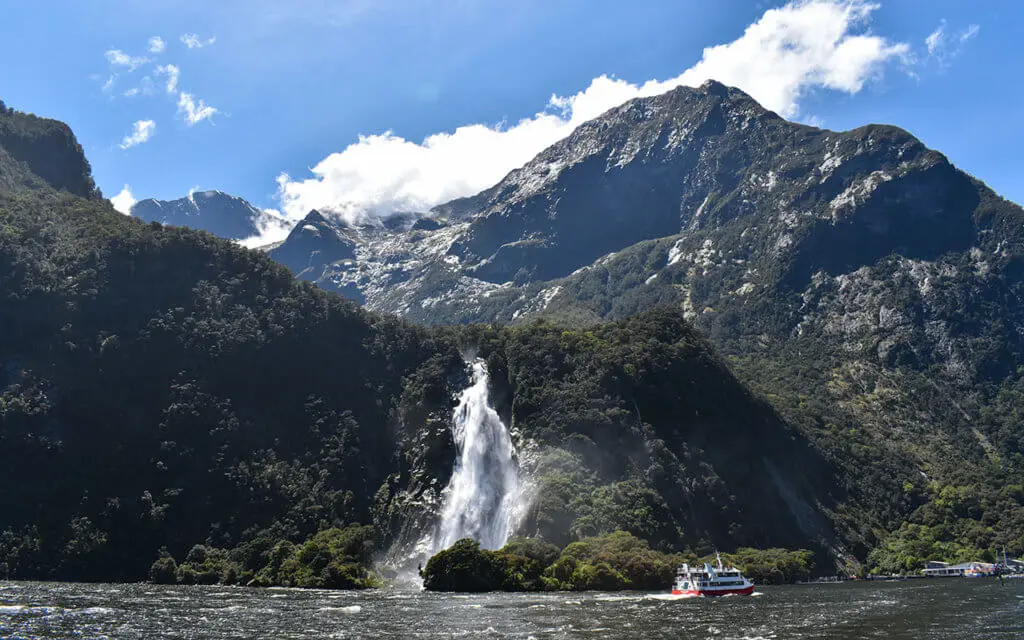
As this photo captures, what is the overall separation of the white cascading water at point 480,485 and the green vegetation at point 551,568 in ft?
79.2

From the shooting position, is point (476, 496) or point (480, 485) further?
point (480, 485)

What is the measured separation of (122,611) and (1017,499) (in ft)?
660

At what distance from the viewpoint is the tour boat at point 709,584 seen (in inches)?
4161

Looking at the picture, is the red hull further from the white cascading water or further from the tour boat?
the white cascading water

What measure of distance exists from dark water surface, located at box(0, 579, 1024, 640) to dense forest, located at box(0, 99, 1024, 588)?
24.5 meters

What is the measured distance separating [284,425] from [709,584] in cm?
9926

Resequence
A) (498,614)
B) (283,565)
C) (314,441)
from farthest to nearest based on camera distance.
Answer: (314,441) < (283,565) < (498,614)

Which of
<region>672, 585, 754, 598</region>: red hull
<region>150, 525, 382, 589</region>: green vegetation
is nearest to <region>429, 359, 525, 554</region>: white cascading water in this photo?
<region>150, 525, 382, 589</region>: green vegetation

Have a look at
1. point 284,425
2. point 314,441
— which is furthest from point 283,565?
point 284,425

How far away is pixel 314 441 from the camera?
16775 cm

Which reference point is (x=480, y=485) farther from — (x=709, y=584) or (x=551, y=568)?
(x=709, y=584)

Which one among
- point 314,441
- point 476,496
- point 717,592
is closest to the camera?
point 717,592

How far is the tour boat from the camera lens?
105688 mm

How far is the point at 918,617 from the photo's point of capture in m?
76.6
